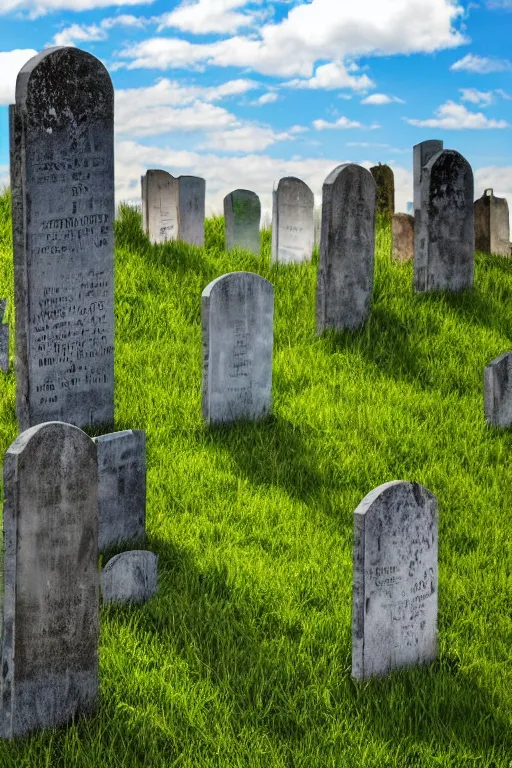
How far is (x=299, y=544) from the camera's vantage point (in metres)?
6.32

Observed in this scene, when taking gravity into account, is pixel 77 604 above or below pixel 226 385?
below

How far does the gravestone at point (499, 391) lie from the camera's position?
8539 millimetres

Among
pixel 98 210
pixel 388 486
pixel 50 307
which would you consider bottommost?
pixel 388 486

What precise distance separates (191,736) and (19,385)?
14.0 feet

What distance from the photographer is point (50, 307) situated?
7.86 metres

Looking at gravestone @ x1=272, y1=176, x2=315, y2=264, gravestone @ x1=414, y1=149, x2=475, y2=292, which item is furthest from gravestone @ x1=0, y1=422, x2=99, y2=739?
gravestone @ x1=272, y1=176, x2=315, y2=264

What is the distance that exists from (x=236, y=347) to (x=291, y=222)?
563 cm

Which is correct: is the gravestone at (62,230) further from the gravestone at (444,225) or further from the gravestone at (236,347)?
the gravestone at (444,225)

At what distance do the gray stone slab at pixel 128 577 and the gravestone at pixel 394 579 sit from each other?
129 centimetres

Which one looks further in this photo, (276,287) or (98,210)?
(276,287)

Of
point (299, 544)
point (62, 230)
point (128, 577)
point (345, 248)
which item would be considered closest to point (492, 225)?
point (345, 248)

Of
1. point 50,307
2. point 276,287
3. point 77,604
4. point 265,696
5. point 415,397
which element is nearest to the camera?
point 77,604

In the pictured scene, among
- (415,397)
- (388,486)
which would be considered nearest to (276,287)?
(415,397)

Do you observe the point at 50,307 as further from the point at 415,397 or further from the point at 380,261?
the point at 380,261
